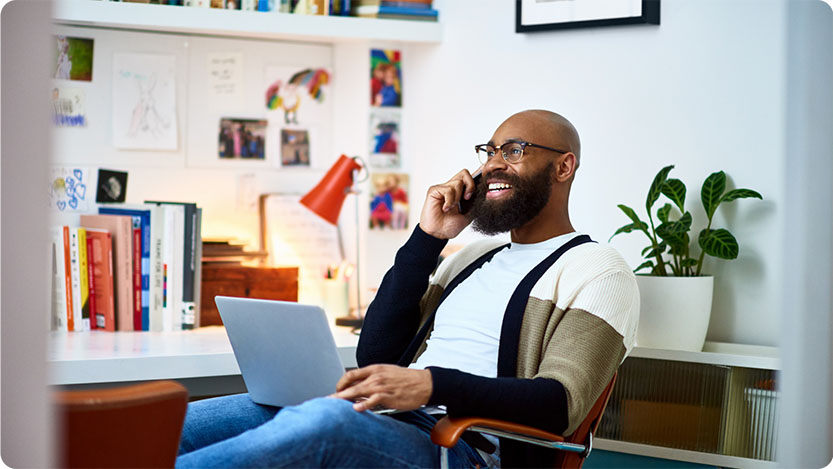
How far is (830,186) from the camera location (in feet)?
5.09

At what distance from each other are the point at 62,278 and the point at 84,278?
7cm

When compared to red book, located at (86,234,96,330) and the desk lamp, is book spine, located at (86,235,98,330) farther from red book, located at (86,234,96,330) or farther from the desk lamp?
the desk lamp

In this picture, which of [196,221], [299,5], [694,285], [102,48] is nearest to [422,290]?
[694,285]

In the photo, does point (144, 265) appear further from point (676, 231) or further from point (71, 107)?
point (676, 231)

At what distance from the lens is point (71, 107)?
2965 millimetres

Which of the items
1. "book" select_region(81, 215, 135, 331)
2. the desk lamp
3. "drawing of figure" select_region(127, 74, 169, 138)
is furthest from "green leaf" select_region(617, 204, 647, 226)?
"drawing of figure" select_region(127, 74, 169, 138)

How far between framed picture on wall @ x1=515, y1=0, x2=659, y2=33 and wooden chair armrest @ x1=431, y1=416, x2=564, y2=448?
1386 mm

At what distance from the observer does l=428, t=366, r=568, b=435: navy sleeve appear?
1.69 metres

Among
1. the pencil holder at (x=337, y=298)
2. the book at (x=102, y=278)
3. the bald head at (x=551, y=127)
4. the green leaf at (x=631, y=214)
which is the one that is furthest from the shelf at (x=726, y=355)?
the book at (x=102, y=278)

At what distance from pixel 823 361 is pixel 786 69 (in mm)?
514

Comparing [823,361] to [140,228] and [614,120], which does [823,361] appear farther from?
[140,228]

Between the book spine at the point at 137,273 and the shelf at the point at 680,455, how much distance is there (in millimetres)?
1446

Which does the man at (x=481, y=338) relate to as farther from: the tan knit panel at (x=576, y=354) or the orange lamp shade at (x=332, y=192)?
the orange lamp shade at (x=332, y=192)

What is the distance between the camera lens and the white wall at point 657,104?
2.42m
